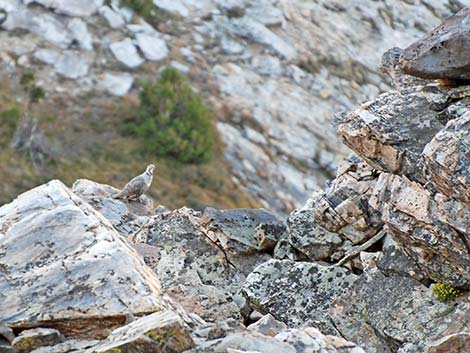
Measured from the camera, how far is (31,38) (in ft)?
149

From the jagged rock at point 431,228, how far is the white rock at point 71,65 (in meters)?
33.7

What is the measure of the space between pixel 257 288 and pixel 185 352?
4842 millimetres

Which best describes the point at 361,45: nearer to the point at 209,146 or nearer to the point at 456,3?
the point at 456,3

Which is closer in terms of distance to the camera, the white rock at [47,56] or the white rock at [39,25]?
the white rock at [47,56]

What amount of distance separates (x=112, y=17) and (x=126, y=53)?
2.60m

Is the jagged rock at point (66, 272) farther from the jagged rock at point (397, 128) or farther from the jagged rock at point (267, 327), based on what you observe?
the jagged rock at point (397, 128)

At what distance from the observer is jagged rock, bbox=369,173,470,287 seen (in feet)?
37.6

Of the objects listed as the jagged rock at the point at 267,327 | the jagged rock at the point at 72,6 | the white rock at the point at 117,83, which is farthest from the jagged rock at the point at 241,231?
the jagged rock at the point at 72,6

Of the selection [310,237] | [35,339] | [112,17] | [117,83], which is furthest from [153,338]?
[112,17]

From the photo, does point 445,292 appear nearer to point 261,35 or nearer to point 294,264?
point 294,264

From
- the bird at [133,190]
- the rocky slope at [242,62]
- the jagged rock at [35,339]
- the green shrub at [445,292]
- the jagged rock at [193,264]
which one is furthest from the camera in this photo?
the rocky slope at [242,62]

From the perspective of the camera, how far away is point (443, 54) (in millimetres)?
12758

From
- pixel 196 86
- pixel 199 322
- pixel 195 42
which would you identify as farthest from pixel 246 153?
pixel 199 322

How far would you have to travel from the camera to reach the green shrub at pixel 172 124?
142ft
